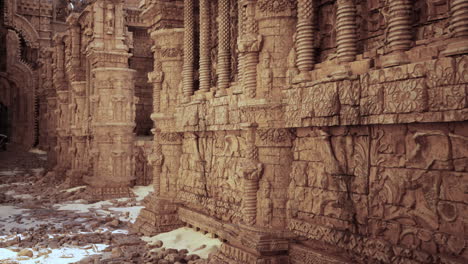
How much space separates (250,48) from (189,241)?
159 inches

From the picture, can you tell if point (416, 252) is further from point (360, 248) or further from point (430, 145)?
point (430, 145)

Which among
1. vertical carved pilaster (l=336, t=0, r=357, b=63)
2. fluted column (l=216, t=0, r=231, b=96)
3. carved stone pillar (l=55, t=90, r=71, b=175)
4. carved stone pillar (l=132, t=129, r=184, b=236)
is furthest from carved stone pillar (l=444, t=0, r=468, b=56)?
carved stone pillar (l=55, t=90, r=71, b=175)

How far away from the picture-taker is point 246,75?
7332mm

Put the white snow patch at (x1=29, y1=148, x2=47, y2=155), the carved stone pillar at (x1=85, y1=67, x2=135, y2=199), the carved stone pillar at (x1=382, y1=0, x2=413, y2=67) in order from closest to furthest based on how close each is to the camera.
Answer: the carved stone pillar at (x1=382, y1=0, x2=413, y2=67), the carved stone pillar at (x1=85, y1=67, x2=135, y2=199), the white snow patch at (x1=29, y1=148, x2=47, y2=155)

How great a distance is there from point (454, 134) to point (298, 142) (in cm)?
251

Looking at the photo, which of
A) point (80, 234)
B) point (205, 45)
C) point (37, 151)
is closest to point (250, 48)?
point (205, 45)

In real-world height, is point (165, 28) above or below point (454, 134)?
above

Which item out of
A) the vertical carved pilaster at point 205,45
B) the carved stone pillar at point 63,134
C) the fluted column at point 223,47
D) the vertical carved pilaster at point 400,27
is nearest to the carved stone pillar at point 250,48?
the fluted column at point 223,47

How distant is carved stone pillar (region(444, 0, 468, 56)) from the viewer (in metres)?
4.40

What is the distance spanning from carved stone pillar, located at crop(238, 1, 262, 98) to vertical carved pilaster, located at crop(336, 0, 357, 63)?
1.50 metres

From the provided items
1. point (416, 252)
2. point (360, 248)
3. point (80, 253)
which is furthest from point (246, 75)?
point (80, 253)

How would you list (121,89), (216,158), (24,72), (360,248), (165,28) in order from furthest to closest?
1. (24,72)
2. (121,89)
3. (165,28)
4. (216,158)
5. (360,248)

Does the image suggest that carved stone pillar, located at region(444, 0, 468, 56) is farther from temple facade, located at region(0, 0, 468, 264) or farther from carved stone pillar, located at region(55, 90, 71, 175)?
carved stone pillar, located at region(55, 90, 71, 175)

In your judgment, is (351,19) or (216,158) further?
(216,158)
